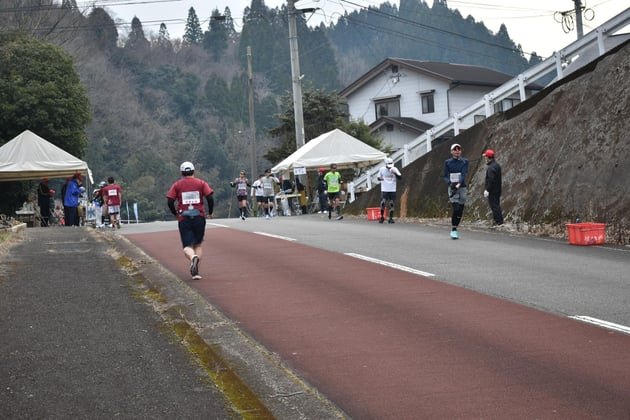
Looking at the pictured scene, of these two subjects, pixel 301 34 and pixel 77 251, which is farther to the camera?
pixel 301 34

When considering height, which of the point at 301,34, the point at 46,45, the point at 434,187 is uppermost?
the point at 301,34

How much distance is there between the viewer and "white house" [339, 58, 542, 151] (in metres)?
55.9

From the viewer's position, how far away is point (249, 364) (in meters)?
7.22

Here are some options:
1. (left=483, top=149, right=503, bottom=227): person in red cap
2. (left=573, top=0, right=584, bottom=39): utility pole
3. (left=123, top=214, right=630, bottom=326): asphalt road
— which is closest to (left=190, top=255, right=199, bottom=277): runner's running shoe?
(left=123, top=214, right=630, bottom=326): asphalt road

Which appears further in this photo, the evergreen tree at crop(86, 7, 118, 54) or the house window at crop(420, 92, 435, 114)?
the evergreen tree at crop(86, 7, 118, 54)

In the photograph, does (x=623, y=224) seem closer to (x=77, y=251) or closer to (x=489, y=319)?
(x=489, y=319)

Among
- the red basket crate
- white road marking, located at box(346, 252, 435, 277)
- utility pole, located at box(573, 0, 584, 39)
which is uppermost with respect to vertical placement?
utility pole, located at box(573, 0, 584, 39)

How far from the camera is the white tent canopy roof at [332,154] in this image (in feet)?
112

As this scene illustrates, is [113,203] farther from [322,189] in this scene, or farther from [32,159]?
[322,189]

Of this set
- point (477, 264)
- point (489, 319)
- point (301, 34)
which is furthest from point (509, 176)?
point (301, 34)

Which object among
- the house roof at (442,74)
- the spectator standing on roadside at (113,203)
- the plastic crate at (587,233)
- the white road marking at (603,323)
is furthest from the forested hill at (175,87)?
the white road marking at (603,323)

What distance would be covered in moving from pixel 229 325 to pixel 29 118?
3114 centimetres

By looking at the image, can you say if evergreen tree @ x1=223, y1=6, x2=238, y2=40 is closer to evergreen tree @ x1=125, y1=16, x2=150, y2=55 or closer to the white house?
evergreen tree @ x1=125, y1=16, x2=150, y2=55

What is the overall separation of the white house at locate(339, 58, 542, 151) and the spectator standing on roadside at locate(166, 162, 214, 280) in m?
42.0
